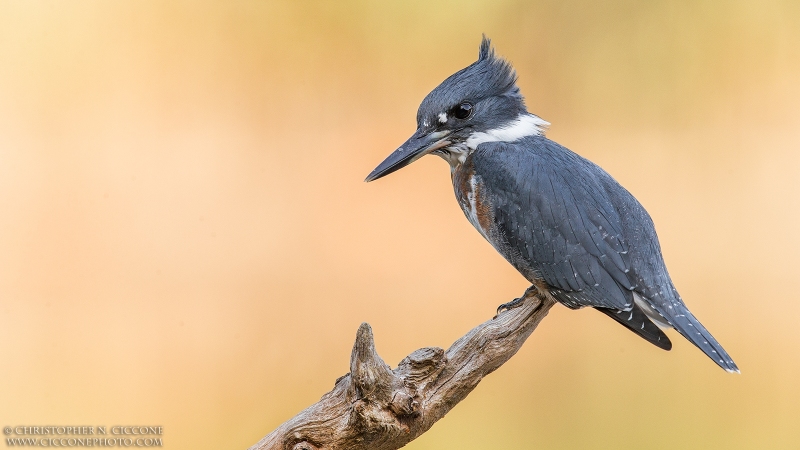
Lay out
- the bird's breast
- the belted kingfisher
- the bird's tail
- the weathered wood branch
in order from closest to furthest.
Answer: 1. the weathered wood branch
2. the bird's tail
3. the belted kingfisher
4. the bird's breast

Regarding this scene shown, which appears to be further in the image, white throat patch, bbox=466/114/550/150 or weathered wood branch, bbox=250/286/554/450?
white throat patch, bbox=466/114/550/150

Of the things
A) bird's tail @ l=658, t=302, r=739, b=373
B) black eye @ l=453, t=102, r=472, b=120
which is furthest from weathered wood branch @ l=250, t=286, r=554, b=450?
black eye @ l=453, t=102, r=472, b=120

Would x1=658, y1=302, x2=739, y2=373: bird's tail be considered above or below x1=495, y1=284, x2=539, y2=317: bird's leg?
below

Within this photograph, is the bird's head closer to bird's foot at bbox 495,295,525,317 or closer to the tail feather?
bird's foot at bbox 495,295,525,317

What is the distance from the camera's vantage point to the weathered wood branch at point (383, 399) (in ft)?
4.89

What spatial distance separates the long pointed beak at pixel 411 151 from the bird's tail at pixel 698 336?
664 millimetres

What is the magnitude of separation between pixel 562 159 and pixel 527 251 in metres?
0.25

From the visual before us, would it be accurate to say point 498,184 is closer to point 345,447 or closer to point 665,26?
point 345,447

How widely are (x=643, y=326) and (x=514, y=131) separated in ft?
1.92

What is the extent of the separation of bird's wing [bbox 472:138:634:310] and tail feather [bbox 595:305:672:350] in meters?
0.02

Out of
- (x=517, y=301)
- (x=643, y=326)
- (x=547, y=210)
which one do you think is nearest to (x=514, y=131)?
(x=547, y=210)

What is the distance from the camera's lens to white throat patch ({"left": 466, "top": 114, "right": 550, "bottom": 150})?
190 cm

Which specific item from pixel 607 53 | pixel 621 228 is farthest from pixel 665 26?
pixel 621 228

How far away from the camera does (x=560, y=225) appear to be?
175 centimetres
